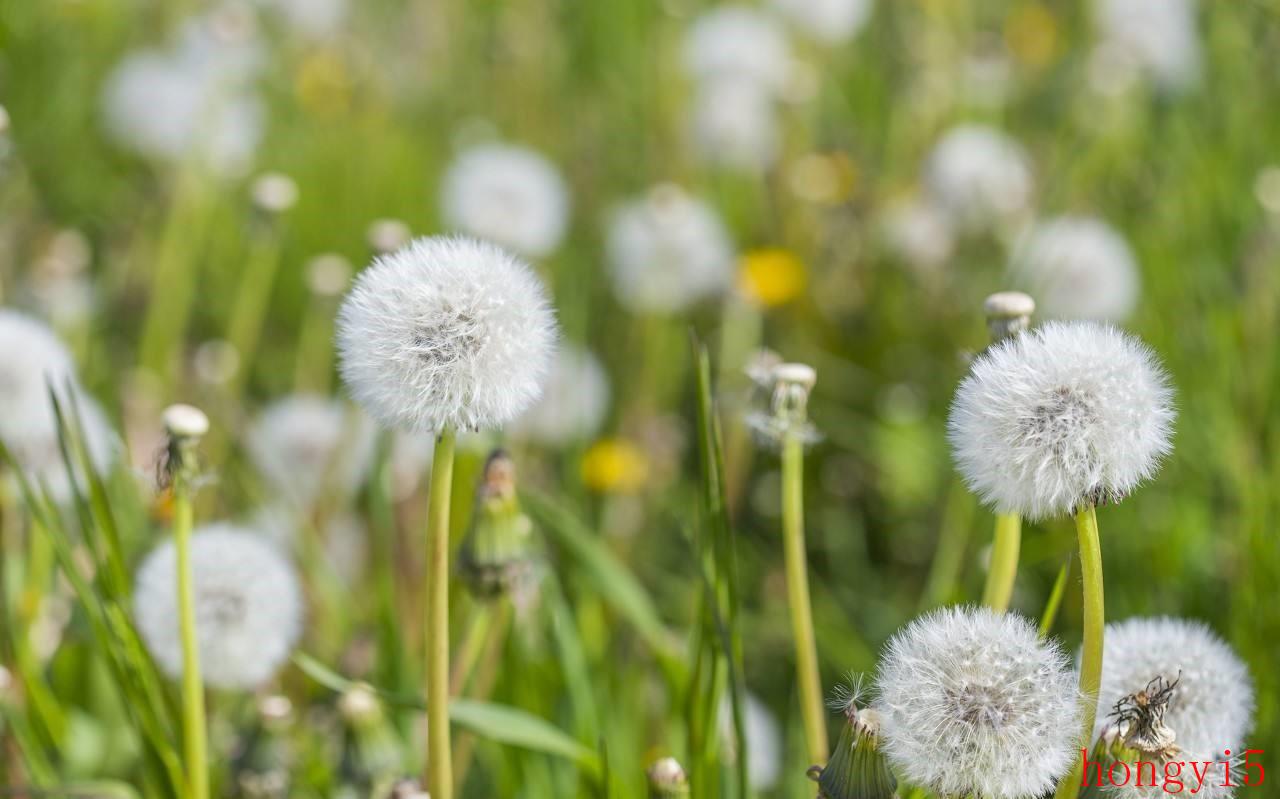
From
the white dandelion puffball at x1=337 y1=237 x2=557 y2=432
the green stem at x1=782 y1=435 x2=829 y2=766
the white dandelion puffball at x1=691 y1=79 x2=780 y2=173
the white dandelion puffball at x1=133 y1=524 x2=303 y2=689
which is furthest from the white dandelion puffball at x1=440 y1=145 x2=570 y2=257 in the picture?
the white dandelion puffball at x1=337 y1=237 x2=557 y2=432

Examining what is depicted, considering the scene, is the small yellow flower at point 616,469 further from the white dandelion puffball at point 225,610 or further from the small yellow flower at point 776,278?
the white dandelion puffball at point 225,610

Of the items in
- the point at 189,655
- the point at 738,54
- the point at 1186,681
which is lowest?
the point at 189,655

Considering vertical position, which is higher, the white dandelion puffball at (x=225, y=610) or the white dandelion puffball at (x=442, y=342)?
the white dandelion puffball at (x=442, y=342)

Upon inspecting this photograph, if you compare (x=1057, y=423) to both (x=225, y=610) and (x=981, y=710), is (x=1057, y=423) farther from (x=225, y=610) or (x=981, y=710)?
(x=225, y=610)

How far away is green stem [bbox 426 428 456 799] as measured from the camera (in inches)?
42.7

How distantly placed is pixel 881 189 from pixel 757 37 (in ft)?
2.08

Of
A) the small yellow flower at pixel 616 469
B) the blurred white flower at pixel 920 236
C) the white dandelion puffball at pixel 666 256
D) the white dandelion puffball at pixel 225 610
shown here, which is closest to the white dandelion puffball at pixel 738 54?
the blurred white flower at pixel 920 236

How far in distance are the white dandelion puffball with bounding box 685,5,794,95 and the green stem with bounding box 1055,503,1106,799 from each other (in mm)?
2927

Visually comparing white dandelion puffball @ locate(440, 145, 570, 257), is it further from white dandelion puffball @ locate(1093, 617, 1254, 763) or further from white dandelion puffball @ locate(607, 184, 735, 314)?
white dandelion puffball @ locate(1093, 617, 1254, 763)

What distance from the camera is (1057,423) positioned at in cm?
104

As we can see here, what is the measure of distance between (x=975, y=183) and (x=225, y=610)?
7.68ft

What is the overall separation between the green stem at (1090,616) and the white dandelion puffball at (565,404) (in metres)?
1.60

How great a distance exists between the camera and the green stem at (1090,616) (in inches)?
40.0

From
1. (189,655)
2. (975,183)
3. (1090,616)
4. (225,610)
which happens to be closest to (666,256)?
(975,183)
